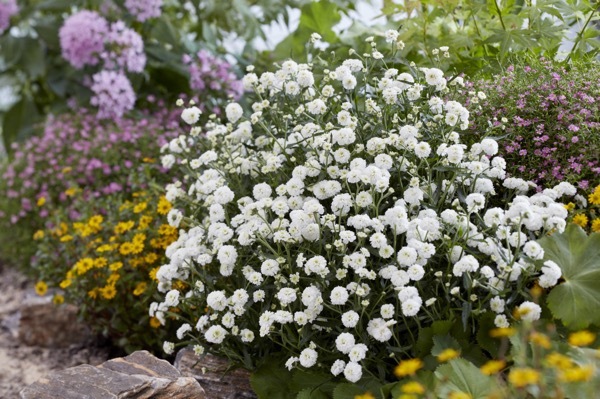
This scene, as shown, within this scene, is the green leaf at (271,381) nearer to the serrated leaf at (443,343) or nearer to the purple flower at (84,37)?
the serrated leaf at (443,343)

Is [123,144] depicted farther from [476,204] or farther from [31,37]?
[476,204]

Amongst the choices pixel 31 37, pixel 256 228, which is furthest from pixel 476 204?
pixel 31 37

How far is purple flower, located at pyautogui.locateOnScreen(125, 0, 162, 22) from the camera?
11.9ft

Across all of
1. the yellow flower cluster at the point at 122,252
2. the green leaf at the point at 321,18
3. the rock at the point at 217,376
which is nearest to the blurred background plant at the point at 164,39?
the green leaf at the point at 321,18

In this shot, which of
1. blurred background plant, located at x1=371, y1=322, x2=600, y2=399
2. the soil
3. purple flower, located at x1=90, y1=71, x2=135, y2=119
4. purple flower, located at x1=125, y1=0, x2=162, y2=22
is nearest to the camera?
blurred background plant, located at x1=371, y1=322, x2=600, y2=399

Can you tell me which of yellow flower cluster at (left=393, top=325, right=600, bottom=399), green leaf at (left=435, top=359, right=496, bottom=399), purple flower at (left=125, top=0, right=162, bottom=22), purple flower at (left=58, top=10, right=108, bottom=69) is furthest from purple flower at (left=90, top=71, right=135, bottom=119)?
green leaf at (left=435, top=359, right=496, bottom=399)

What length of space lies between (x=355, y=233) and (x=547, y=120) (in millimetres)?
653

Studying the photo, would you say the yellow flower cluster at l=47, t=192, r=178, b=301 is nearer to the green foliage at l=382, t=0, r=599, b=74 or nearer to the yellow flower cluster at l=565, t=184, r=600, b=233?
the green foliage at l=382, t=0, r=599, b=74

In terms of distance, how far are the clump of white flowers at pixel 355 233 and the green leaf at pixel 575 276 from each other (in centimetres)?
4

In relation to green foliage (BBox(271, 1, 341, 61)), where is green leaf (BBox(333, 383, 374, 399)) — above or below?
below

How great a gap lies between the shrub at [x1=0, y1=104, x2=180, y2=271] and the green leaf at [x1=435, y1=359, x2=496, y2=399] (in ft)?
5.96

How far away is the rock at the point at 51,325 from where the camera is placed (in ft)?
9.74

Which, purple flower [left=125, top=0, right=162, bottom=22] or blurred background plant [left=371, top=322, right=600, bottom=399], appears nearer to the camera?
blurred background plant [left=371, top=322, right=600, bottom=399]

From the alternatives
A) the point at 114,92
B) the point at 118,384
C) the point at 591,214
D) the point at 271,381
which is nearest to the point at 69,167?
the point at 114,92
